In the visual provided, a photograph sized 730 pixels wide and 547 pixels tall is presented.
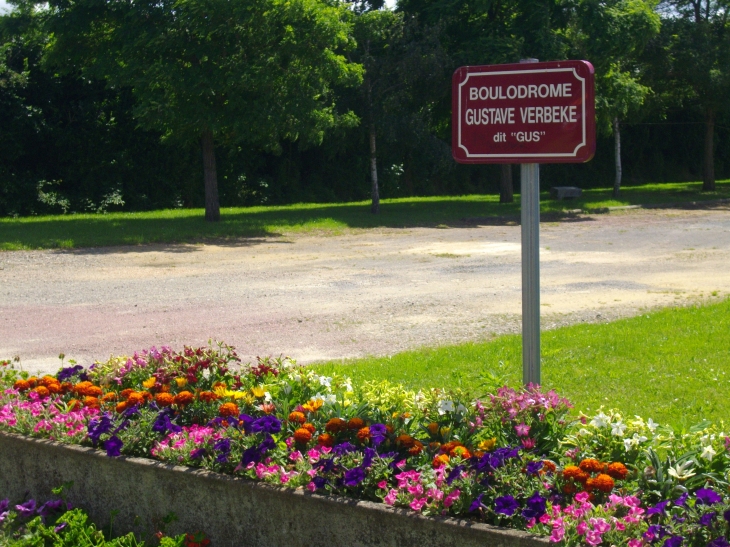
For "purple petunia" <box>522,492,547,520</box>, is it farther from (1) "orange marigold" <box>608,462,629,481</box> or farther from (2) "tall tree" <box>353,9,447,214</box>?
(2) "tall tree" <box>353,9,447,214</box>

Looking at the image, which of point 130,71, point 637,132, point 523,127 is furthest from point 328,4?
point 637,132

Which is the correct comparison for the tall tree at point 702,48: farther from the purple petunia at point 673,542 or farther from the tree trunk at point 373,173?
the purple petunia at point 673,542

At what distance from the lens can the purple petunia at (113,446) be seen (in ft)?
13.0

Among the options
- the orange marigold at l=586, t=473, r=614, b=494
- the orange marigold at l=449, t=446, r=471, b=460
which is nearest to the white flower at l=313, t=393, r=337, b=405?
the orange marigold at l=449, t=446, r=471, b=460

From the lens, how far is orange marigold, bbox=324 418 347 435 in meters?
3.94

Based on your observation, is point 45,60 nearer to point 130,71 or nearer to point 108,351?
point 130,71

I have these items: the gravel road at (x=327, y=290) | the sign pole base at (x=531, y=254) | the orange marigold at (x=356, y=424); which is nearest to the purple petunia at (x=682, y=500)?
the sign pole base at (x=531, y=254)

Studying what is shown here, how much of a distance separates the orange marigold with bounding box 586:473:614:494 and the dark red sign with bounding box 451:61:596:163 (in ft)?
4.84

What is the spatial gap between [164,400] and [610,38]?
22235mm

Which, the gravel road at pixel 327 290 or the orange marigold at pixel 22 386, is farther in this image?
the gravel road at pixel 327 290

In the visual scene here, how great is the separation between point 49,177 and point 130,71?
9.12 metres

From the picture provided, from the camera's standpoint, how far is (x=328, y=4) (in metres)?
21.1

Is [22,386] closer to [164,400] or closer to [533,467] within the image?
[164,400]

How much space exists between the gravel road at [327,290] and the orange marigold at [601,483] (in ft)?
14.5
